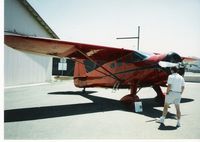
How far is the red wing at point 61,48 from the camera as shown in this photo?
857 centimetres

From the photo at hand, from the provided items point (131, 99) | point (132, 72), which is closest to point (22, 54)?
point (132, 72)

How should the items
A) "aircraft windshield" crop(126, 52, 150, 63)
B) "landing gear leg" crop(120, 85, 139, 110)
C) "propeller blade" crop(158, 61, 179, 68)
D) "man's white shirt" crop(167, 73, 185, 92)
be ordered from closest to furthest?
"man's white shirt" crop(167, 73, 185, 92) < "propeller blade" crop(158, 61, 179, 68) < "landing gear leg" crop(120, 85, 139, 110) < "aircraft windshield" crop(126, 52, 150, 63)

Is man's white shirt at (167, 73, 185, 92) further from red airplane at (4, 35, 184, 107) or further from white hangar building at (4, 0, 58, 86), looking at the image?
white hangar building at (4, 0, 58, 86)

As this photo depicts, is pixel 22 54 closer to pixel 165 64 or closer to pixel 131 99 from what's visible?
pixel 131 99

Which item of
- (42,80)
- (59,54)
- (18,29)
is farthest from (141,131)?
(42,80)

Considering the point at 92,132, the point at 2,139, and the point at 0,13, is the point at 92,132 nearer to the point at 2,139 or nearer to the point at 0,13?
the point at 2,139

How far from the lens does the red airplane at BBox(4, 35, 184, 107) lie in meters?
8.87

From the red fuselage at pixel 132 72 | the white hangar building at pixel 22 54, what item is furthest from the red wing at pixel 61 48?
the white hangar building at pixel 22 54

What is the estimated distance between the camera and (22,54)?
18875mm

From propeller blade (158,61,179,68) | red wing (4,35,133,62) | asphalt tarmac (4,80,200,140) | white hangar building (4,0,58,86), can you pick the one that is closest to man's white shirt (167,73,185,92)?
asphalt tarmac (4,80,200,140)

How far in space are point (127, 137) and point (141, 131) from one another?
0.65 metres

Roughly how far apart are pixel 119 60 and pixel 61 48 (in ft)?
8.84

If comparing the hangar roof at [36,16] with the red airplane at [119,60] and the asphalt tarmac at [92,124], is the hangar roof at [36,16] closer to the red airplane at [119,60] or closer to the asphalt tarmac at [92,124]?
the red airplane at [119,60]

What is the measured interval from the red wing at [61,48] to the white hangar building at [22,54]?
5.58 m
